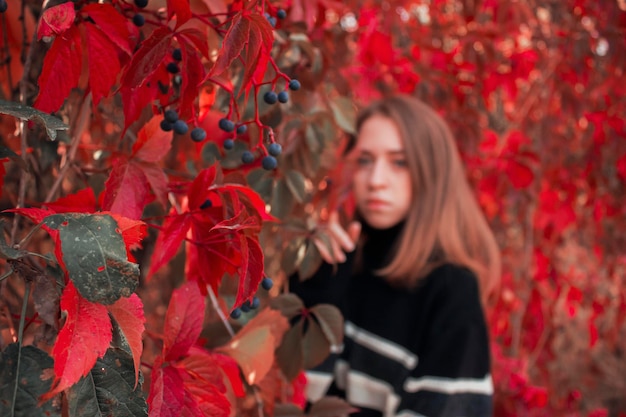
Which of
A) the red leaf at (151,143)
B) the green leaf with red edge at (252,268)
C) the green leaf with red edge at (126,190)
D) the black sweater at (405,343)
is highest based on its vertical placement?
the red leaf at (151,143)

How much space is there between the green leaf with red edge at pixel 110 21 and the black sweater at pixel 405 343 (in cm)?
116

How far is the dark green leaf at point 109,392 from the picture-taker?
1.85ft

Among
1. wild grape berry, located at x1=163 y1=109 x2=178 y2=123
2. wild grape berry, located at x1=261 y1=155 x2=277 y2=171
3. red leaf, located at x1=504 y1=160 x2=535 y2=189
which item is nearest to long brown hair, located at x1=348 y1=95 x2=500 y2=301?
red leaf, located at x1=504 y1=160 x2=535 y2=189

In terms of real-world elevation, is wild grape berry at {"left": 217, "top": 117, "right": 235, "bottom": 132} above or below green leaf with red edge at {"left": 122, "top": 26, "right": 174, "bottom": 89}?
below

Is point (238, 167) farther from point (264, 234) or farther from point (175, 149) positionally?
point (175, 149)

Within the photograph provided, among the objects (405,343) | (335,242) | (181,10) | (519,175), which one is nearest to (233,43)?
(181,10)

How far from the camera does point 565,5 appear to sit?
2348 mm

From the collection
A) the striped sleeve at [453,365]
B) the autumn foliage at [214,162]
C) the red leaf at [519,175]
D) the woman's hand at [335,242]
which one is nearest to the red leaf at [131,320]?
the autumn foliage at [214,162]

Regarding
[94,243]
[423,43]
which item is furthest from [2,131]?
[423,43]

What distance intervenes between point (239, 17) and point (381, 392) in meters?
1.38

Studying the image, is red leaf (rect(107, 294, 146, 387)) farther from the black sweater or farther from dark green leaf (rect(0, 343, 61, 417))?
the black sweater

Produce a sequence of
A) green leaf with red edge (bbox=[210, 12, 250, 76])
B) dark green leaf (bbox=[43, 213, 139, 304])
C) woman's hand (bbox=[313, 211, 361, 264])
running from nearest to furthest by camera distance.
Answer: dark green leaf (bbox=[43, 213, 139, 304])
green leaf with red edge (bbox=[210, 12, 250, 76])
woman's hand (bbox=[313, 211, 361, 264])

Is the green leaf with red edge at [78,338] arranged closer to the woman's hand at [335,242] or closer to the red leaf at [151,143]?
the red leaf at [151,143]

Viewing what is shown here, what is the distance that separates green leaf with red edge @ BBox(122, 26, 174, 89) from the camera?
26.0 inches
